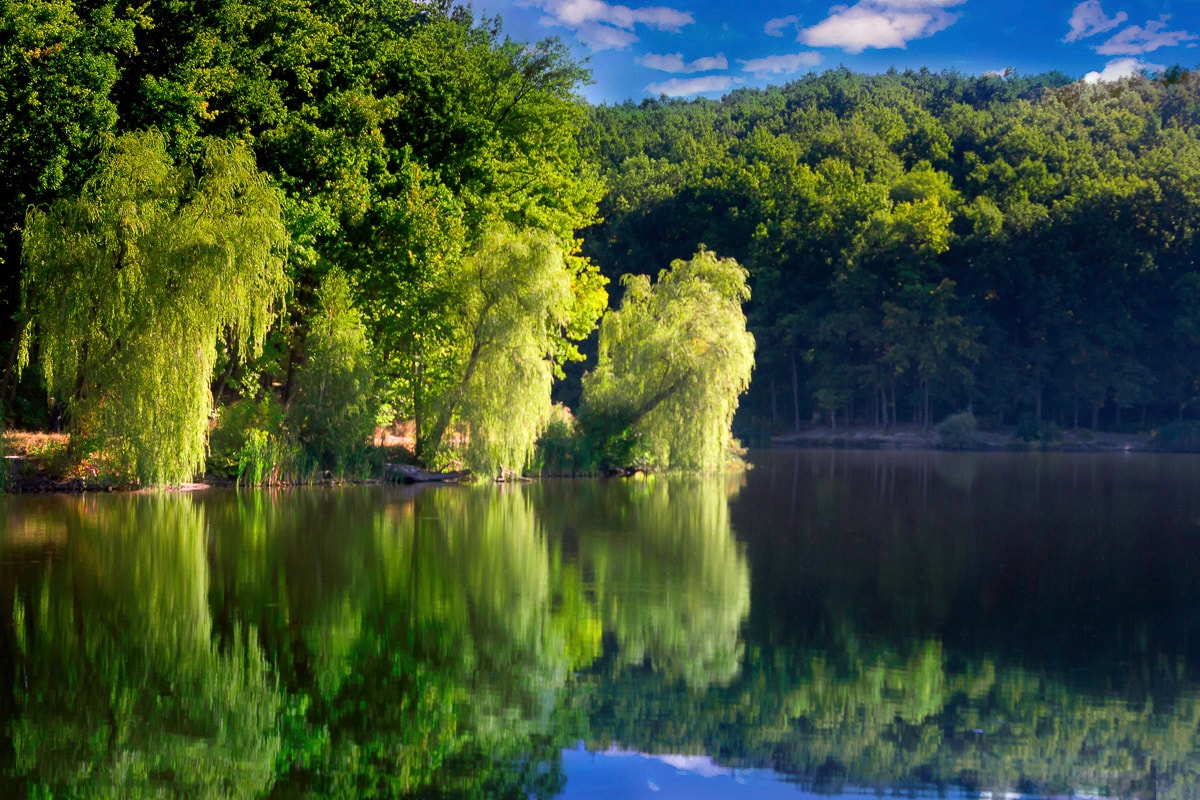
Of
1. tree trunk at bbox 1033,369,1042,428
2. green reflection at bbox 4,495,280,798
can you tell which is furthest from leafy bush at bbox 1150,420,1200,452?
green reflection at bbox 4,495,280,798

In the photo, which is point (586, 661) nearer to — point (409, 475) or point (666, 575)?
point (666, 575)

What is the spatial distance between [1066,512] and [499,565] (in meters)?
14.7

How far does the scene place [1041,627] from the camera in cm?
1281

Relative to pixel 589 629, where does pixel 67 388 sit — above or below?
above

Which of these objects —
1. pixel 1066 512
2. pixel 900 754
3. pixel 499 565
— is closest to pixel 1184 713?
pixel 900 754

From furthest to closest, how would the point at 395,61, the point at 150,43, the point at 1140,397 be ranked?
the point at 1140,397, the point at 395,61, the point at 150,43

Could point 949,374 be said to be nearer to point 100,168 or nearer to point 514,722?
Answer: point 100,168

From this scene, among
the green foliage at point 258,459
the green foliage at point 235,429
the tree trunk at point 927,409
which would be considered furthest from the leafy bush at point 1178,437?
the green foliage at point 258,459

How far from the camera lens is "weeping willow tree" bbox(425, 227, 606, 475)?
104ft

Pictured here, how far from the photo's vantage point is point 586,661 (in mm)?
10930

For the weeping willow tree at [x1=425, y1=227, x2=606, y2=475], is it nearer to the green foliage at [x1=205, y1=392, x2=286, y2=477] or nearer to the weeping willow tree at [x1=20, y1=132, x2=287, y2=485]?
the green foliage at [x1=205, y1=392, x2=286, y2=477]

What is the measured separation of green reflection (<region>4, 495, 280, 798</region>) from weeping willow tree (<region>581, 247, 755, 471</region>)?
20.6 metres

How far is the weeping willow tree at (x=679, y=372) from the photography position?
35.7 meters

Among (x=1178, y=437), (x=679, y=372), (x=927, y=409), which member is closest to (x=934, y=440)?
(x=927, y=409)
